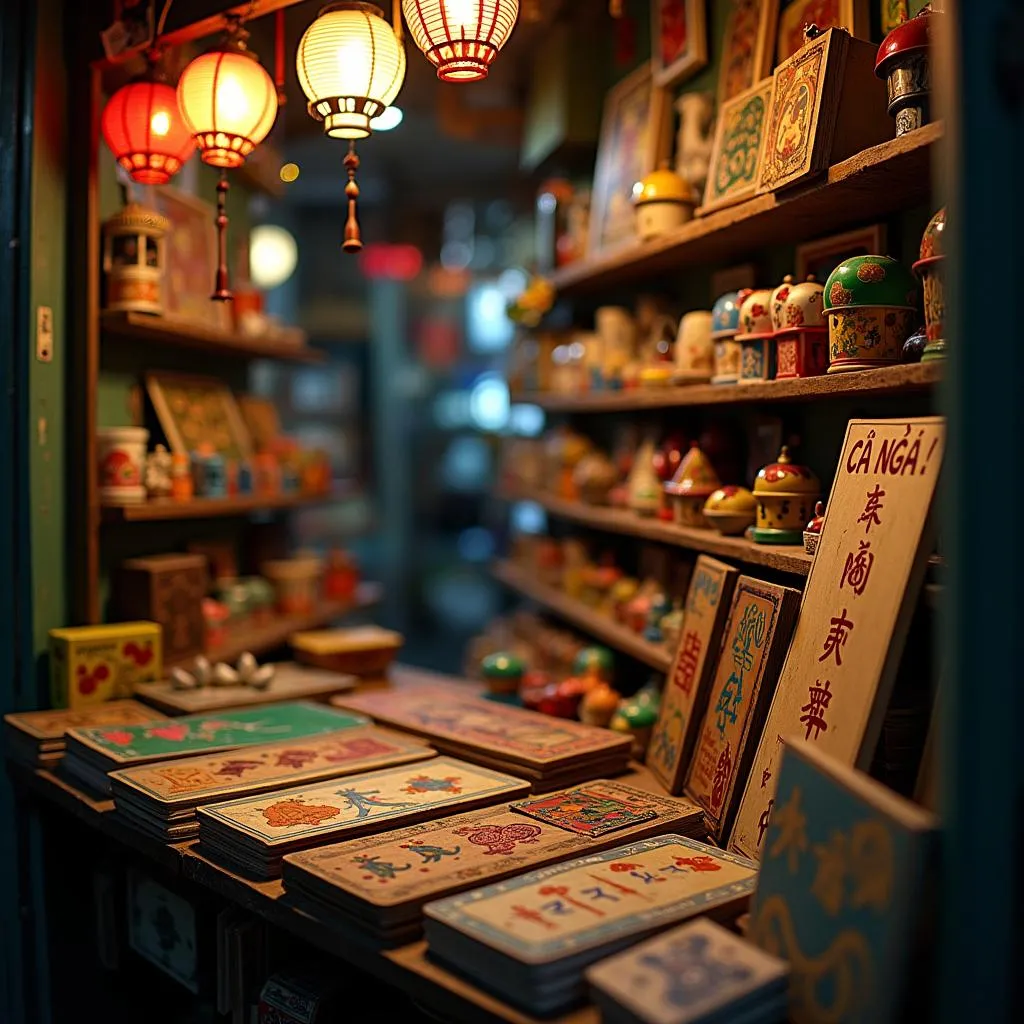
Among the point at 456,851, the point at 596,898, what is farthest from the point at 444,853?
the point at 596,898

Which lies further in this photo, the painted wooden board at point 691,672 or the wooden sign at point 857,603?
the painted wooden board at point 691,672

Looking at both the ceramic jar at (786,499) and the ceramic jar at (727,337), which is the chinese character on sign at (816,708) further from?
the ceramic jar at (727,337)

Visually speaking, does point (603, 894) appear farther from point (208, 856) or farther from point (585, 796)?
point (208, 856)

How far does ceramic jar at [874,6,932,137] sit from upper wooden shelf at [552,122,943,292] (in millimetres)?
54

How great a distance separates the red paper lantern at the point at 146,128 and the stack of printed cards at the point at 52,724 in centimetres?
140

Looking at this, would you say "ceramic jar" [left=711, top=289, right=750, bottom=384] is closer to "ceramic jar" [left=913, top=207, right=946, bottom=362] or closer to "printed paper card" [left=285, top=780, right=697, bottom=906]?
"ceramic jar" [left=913, top=207, right=946, bottom=362]

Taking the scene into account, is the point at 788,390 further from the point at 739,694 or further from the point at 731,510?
the point at 739,694

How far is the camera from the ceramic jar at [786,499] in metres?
2.18

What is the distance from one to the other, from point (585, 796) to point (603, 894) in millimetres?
512

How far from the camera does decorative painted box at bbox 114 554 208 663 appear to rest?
120 inches

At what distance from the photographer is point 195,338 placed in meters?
3.29

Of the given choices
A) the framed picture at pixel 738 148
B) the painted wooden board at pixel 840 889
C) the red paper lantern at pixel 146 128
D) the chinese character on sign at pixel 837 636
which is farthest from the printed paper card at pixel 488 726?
the red paper lantern at pixel 146 128

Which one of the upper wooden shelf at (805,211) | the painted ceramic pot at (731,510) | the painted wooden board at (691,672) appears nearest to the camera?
the upper wooden shelf at (805,211)

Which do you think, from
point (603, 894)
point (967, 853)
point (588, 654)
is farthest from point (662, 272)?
point (967, 853)
